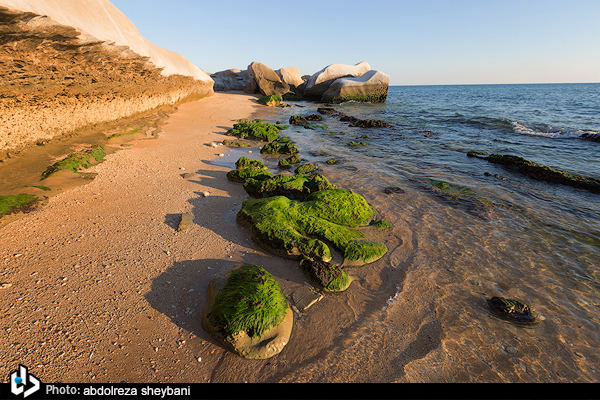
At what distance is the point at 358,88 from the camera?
33219mm

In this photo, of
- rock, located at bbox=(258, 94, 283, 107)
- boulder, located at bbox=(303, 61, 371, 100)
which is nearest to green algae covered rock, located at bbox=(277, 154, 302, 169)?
rock, located at bbox=(258, 94, 283, 107)

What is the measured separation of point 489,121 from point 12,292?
2680 cm

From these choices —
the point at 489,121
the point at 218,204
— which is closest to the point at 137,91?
the point at 218,204

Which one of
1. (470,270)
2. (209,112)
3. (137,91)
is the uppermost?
(137,91)

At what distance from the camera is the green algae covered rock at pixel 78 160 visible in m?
6.04

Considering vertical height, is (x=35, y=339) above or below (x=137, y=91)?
below

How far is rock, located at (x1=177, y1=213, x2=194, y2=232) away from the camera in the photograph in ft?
15.7

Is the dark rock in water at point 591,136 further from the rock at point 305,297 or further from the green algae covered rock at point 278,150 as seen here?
the rock at point 305,297

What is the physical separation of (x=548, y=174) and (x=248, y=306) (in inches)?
420

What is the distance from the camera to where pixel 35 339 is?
8.64ft

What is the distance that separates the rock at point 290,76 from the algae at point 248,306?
39.0 meters

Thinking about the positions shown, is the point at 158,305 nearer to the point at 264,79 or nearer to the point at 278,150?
the point at 278,150

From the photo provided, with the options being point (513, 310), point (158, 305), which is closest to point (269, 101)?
point (158, 305)
